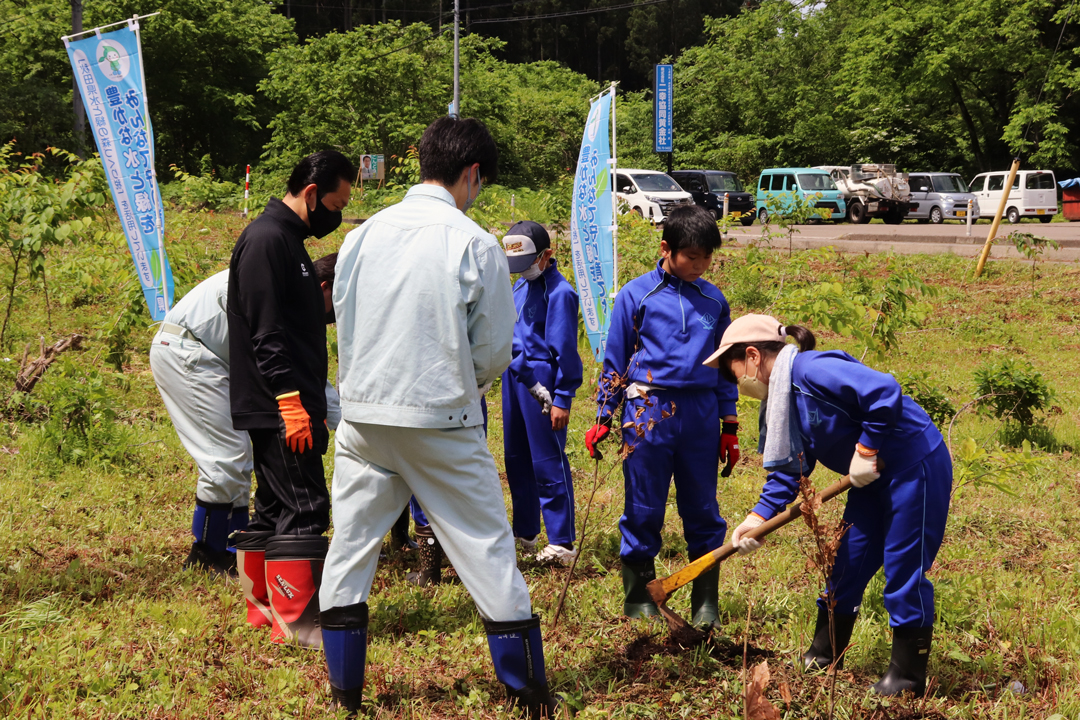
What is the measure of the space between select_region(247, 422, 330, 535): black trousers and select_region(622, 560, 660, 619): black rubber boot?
1256mm

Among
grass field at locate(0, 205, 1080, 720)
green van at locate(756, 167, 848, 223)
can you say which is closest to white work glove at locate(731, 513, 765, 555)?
grass field at locate(0, 205, 1080, 720)

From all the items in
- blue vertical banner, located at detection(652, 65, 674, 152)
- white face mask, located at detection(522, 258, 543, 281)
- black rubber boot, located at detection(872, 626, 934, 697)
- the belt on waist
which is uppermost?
A: blue vertical banner, located at detection(652, 65, 674, 152)

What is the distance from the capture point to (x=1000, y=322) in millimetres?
10523

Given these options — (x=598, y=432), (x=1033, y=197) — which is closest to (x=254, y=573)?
(x=598, y=432)

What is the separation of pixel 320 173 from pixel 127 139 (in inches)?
132

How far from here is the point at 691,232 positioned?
346cm

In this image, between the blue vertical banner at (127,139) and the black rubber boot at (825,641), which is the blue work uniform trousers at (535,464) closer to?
the black rubber boot at (825,641)

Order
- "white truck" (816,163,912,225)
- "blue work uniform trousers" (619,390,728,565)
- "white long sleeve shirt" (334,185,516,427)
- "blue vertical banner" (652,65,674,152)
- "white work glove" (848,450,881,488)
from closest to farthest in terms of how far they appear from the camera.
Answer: "white long sleeve shirt" (334,185,516,427), "white work glove" (848,450,881,488), "blue work uniform trousers" (619,390,728,565), "blue vertical banner" (652,65,674,152), "white truck" (816,163,912,225)

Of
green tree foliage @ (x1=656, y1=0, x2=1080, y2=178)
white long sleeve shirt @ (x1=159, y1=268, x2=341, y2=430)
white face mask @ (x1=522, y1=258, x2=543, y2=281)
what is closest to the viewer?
white long sleeve shirt @ (x1=159, y1=268, x2=341, y2=430)

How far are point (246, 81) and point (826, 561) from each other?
113 feet

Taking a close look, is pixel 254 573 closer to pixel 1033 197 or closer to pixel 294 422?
pixel 294 422

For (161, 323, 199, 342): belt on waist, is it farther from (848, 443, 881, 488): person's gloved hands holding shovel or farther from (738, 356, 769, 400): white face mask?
(848, 443, 881, 488): person's gloved hands holding shovel

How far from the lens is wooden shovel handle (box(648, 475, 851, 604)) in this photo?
2793 mm

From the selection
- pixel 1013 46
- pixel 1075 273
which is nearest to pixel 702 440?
pixel 1075 273
